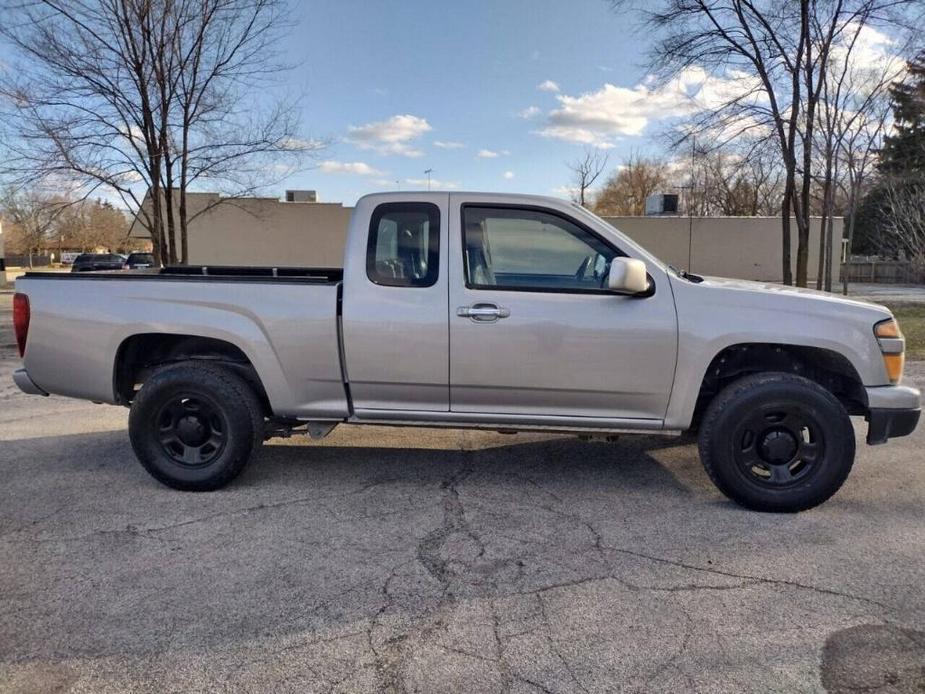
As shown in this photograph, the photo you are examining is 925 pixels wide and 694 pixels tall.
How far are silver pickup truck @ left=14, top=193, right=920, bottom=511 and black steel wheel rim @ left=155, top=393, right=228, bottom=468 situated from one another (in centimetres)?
1

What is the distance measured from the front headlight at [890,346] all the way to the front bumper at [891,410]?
108mm

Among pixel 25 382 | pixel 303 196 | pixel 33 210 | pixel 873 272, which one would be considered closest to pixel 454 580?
pixel 25 382

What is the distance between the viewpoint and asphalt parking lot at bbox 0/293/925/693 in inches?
97.6

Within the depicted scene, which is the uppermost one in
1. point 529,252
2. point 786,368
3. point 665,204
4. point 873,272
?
point 665,204

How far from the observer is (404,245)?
425cm

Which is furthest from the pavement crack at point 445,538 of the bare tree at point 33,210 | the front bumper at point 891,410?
the bare tree at point 33,210

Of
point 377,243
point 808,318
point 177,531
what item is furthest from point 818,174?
point 177,531

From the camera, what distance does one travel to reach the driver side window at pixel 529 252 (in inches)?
160

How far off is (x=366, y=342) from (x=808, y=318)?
272 centimetres

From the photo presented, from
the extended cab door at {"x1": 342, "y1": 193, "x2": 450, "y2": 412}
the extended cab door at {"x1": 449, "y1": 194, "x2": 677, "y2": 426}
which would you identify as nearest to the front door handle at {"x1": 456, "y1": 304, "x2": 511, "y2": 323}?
the extended cab door at {"x1": 449, "y1": 194, "x2": 677, "y2": 426}

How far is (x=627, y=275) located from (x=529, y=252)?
31.7 inches

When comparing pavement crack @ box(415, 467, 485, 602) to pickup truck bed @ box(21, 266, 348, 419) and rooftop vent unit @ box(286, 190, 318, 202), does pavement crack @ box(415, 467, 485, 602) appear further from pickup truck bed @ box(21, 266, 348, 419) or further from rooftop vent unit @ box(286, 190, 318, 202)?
rooftop vent unit @ box(286, 190, 318, 202)

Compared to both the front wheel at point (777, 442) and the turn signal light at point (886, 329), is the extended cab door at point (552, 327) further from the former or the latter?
the turn signal light at point (886, 329)

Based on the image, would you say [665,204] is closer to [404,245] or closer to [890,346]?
[890,346]
